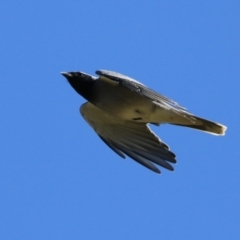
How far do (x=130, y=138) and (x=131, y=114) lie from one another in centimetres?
76

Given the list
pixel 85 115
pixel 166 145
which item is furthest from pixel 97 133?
pixel 166 145

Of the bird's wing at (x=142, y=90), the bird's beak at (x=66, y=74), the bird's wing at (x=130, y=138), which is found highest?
the bird's beak at (x=66, y=74)

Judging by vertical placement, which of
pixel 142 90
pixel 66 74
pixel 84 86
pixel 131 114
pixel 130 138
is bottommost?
pixel 130 138

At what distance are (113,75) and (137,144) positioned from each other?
153cm

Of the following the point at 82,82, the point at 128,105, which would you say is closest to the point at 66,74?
the point at 82,82

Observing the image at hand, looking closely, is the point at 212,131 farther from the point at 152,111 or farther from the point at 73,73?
the point at 73,73

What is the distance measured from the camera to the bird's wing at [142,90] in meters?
14.3

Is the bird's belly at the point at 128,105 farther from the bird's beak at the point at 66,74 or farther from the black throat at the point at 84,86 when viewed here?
the bird's beak at the point at 66,74

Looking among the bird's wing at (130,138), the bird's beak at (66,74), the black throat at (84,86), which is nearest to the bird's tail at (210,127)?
the bird's wing at (130,138)

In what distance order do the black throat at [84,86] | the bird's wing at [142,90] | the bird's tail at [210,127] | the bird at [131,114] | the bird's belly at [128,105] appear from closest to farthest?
the bird's wing at [142,90] < the bird at [131,114] < the bird's belly at [128,105] < the black throat at [84,86] < the bird's tail at [210,127]

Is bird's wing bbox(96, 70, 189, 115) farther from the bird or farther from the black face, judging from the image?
the black face

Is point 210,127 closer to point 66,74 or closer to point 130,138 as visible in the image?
point 130,138

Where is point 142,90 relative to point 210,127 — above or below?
below

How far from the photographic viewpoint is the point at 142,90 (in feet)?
47.0
